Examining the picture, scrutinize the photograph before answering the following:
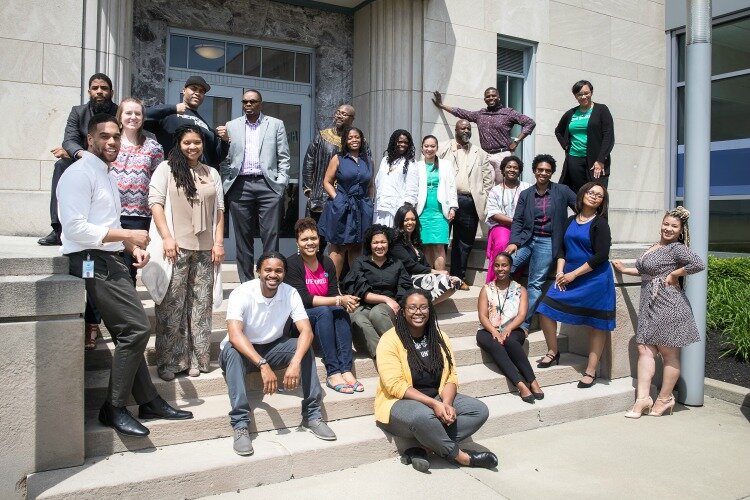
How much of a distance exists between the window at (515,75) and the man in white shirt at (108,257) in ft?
24.7

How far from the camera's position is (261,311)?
15.9 feet

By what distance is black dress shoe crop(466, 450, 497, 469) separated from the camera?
4.56 m

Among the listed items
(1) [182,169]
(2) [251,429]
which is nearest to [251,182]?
(1) [182,169]

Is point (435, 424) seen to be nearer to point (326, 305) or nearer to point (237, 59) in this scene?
point (326, 305)

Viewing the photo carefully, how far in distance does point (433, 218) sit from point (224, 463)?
395 centimetres

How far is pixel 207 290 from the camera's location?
5062mm

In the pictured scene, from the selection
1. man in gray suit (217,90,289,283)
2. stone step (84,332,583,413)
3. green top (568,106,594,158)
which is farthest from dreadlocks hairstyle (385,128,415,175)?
stone step (84,332,583,413)

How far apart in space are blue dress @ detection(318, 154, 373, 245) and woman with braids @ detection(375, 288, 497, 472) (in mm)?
1853

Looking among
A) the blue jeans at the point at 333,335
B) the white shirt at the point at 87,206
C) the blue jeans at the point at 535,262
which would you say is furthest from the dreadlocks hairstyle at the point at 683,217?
the white shirt at the point at 87,206

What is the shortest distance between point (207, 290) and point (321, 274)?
1031 mm

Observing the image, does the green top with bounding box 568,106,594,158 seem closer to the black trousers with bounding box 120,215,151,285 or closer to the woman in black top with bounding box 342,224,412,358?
the woman in black top with bounding box 342,224,412,358

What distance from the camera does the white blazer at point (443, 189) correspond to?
23.6 ft

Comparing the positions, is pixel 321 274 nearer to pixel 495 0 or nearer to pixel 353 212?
pixel 353 212

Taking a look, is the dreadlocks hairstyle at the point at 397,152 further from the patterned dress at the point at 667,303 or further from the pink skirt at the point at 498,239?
the patterned dress at the point at 667,303
